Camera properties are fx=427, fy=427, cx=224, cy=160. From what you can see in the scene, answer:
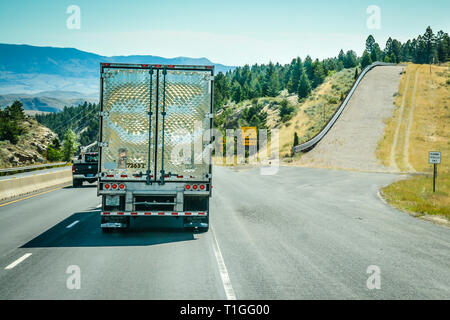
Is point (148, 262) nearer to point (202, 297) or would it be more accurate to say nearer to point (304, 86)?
point (202, 297)

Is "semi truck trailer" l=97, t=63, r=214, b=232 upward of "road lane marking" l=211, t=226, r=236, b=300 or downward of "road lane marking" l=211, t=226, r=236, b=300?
upward

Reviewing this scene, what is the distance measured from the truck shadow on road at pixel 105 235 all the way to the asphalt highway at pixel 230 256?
26 millimetres

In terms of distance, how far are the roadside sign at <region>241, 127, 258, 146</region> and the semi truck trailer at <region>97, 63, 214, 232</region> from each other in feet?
253

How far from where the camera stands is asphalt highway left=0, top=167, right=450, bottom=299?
649cm

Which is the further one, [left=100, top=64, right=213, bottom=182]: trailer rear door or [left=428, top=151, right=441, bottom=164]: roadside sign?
[left=428, top=151, right=441, bottom=164]: roadside sign

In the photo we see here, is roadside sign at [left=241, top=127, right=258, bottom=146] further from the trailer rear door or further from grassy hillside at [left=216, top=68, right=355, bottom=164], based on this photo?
the trailer rear door

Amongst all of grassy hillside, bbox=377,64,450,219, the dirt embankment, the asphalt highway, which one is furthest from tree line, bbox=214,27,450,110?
the asphalt highway

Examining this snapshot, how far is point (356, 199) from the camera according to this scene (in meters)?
21.0

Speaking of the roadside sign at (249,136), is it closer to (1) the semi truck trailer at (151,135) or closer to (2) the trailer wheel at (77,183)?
(2) the trailer wheel at (77,183)

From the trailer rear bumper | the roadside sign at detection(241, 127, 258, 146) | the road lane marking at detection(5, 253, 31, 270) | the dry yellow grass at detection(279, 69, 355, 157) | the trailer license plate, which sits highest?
the dry yellow grass at detection(279, 69, 355, 157)

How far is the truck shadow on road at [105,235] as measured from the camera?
10031 mm

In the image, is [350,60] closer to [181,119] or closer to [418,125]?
[418,125]
